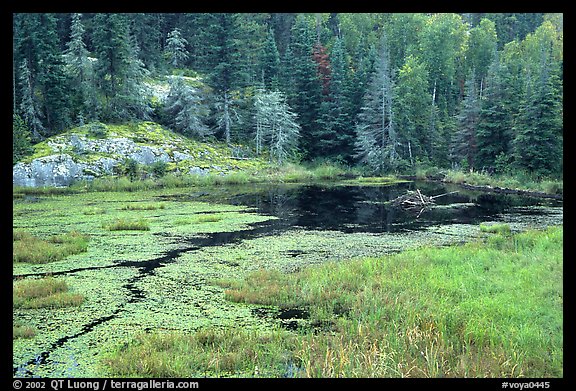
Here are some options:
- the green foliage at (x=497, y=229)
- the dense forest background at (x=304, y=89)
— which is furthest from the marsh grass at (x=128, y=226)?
the dense forest background at (x=304, y=89)

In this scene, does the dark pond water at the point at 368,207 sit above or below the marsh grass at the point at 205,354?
below

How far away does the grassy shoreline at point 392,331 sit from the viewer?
6.77 m

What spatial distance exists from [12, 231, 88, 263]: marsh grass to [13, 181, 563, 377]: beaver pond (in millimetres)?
289

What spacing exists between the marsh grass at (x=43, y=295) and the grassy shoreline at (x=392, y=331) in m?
2.87

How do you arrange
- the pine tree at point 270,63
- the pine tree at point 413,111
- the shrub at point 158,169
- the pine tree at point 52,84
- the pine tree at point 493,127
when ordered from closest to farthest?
1. the shrub at point 158,169
2. the pine tree at point 52,84
3. the pine tree at point 493,127
4. the pine tree at point 413,111
5. the pine tree at point 270,63

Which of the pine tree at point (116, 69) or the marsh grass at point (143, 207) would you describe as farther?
the pine tree at point (116, 69)

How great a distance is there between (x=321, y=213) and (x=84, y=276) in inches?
544

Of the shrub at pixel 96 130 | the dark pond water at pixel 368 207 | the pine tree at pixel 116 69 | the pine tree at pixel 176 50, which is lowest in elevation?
the dark pond water at pixel 368 207

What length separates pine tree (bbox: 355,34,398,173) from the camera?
155 feet

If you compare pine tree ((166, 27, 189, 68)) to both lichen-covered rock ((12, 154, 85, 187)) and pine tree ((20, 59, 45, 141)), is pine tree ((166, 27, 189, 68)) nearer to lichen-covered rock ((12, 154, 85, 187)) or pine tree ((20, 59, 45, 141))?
pine tree ((20, 59, 45, 141))

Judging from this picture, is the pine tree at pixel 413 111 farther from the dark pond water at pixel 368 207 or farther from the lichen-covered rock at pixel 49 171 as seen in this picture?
the lichen-covered rock at pixel 49 171

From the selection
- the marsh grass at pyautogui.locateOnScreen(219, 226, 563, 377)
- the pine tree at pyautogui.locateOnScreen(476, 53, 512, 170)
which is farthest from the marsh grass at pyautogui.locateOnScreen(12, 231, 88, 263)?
the pine tree at pyautogui.locateOnScreen(476, 53, 512, 170)

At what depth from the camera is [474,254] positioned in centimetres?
Answer: 1291

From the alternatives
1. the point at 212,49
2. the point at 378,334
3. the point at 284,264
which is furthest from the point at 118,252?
the point at 212,49
